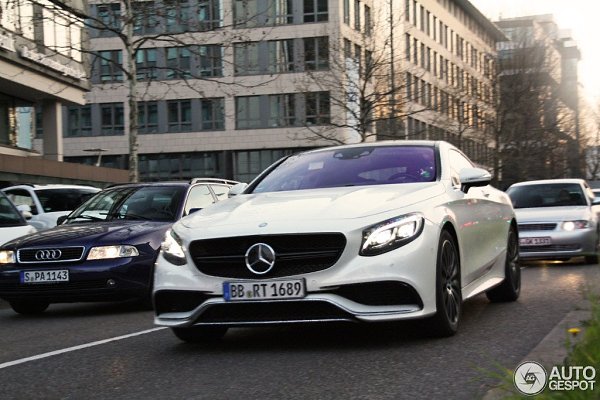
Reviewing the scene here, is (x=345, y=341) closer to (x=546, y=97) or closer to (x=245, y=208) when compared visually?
(x=245, y=208)

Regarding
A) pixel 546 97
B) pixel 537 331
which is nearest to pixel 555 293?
pixel 537 331

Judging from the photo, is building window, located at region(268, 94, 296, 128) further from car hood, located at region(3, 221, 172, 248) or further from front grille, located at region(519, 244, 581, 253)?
car hood, located at region(3, 221, 172, 248)

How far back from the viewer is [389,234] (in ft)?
18.6

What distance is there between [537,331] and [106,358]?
9.85 ft

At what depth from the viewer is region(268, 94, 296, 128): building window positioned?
58.3 metres

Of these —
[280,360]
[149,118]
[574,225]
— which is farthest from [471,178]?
[149,118]


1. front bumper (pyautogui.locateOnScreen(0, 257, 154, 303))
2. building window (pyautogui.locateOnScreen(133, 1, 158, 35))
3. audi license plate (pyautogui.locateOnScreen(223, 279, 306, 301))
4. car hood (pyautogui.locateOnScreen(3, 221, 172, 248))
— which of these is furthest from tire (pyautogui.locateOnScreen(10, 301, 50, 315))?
building window (pyautogui.locateOnScreen(133, 1, 158, 35))

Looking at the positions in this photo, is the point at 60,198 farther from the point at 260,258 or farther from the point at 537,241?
the point at 260,258

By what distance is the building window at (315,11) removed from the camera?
5703cm

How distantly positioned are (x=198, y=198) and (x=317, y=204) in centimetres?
456

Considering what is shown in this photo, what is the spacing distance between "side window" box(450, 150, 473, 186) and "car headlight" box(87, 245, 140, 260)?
332cm

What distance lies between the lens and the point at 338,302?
5.55 meters

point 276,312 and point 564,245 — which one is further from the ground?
point 276,312

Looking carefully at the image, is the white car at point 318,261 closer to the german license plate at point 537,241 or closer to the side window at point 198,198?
the side window at point 198,198
